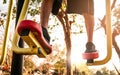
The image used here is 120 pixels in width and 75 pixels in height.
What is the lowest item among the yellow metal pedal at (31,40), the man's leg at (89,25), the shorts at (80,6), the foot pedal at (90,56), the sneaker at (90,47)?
the foot pedal at (90,56)

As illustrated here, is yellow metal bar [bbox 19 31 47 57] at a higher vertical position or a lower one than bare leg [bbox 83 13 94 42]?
lower

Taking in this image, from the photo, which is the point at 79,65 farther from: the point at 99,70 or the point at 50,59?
the point at 50,59

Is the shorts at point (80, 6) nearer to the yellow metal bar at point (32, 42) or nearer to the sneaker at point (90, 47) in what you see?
the sneaker at point (90, 47)

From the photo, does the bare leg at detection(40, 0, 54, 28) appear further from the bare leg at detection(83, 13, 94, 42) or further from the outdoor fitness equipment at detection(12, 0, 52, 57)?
the bare leg at detection(83, 13, 94, 42)

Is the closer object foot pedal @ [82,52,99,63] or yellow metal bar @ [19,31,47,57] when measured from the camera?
yellow metal bar @ [19,31,47,57]

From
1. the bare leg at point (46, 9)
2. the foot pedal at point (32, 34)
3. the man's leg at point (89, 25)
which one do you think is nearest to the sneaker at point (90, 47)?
the man's leg at point (89, 25)

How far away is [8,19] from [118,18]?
14287mm

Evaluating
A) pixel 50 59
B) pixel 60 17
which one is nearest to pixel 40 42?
pixel 60 17

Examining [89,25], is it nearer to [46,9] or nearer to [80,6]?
[80,6]

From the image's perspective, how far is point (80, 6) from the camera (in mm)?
2893

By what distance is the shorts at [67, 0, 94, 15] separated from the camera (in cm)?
285

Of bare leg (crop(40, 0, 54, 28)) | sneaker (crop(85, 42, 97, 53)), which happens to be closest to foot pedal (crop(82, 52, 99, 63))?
sneaker (crop(85, 42, 97, 53))

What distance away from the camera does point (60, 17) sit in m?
13.8

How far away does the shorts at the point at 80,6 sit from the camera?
9.35 feet
